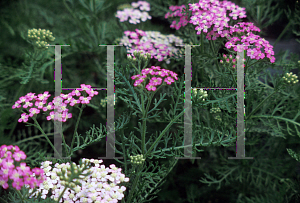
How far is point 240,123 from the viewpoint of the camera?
1.60 meters

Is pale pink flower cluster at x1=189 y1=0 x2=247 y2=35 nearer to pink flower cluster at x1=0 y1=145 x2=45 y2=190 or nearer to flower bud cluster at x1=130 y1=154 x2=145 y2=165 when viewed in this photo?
flower bud cluster at x1=130 y1=154 x2=145 y2=165

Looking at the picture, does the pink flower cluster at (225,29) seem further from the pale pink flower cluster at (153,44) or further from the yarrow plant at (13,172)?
→ the yarrow plant at (13,172)

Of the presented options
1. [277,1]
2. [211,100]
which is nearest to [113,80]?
[211,100]

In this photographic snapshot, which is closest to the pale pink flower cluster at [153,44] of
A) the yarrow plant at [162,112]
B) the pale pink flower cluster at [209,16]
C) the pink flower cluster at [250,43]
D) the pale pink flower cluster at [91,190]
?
the yarrow plant at [162,112]

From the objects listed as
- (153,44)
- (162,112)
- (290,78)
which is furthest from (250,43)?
(153,44)

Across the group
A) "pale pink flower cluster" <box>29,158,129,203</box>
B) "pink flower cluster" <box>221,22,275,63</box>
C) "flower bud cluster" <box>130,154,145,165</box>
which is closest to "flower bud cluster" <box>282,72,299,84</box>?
"pink flower cluster" <box>221,22,275,63</box>

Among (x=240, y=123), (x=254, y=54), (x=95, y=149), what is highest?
(x=254, y=54)

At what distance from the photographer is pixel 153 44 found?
1987 millimetres

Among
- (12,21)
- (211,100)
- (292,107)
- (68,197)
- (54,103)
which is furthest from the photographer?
(12,21)

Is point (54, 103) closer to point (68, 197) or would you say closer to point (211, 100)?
point (68, 197)

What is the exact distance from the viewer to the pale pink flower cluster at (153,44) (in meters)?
1.88

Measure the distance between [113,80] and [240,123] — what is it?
2.43 feet

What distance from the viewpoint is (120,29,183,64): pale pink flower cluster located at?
1878mm

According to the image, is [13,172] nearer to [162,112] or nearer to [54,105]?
[54,105]
